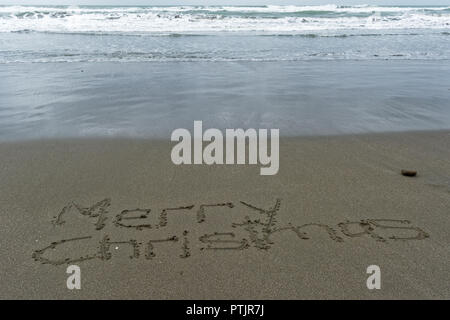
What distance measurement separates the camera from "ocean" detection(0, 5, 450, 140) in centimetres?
533

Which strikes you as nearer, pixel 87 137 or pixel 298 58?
pixel 87 137

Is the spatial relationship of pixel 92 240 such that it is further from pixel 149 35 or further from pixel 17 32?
pixel 17 32

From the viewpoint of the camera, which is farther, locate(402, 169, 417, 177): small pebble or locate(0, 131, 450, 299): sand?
locate(402, 169, 417, 177): small pebble

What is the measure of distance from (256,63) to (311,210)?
7013 mm

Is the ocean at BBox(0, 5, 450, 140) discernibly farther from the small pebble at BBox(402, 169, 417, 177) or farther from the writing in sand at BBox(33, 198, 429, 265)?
the writing in sand at BBox(33, 198, 429, 265)

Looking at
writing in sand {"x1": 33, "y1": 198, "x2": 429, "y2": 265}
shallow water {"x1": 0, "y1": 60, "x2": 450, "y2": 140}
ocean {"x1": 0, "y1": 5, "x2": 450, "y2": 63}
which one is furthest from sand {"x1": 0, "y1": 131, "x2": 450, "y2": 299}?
ocean {"x1": 0, "y1": 5, "x2": 450, "y2": 63}

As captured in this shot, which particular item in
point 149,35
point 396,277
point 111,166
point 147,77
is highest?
point 149,35

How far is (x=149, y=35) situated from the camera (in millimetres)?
15961

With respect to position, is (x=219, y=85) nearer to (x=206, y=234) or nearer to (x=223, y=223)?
(x=223, y=223)

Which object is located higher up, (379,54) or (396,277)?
(379,54)

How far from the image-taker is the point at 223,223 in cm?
312

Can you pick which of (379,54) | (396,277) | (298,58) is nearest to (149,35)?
(298,58)

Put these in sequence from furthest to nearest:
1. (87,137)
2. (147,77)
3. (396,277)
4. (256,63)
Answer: (256,63), (147,77), (87,137), (396,277)

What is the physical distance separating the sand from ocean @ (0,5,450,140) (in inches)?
34.0
